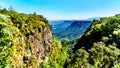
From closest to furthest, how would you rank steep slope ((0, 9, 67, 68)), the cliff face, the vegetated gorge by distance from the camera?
the vegetated gorge, steep slope ((0, 9, 67, 68)), the cliff face

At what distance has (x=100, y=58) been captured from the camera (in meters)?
86.6

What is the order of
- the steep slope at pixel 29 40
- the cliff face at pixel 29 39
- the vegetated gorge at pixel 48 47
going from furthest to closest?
the cliff face at pixel 29 39 → the steep slope at pixel 29 40 → the vegetated gorge at pixel 48 47

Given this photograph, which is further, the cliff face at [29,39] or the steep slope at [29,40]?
the cliff face at [29,39]

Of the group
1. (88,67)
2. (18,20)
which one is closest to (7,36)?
(88,67)

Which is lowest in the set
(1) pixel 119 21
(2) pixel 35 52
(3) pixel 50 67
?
(3) pixel 50 67

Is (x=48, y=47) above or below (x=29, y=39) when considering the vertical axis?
below

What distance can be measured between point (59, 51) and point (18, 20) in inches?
2498

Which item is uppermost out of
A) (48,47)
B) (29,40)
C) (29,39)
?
(29,39)

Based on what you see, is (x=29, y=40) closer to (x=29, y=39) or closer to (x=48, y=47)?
(x=29, y=39)

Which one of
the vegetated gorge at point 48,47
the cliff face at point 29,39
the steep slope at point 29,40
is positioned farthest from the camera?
the cliff face at point 29,39

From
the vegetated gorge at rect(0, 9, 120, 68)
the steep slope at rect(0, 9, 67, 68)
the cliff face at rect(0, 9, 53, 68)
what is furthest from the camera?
the cliff face at rect(0, 9, 53, 68)

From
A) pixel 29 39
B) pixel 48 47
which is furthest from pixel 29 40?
pixel 48 47

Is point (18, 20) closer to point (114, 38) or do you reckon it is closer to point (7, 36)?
point (114, 38)

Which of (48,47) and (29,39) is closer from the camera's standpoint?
(29,39)
